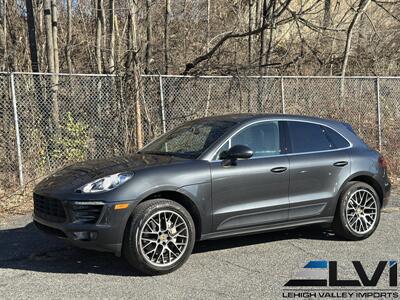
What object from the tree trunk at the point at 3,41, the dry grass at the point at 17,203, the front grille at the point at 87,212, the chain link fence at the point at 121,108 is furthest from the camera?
the tree trunk at the point at 3,41

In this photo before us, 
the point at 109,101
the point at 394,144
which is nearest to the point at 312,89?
the point at 394,144

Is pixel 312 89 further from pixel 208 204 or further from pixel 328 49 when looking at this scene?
pixel 208 204

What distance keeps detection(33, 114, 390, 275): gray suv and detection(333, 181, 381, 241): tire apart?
0.01 metres

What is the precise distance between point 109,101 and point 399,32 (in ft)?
42.0

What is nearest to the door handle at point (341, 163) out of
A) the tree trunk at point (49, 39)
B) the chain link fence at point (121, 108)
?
the chain link fence at point (121, 108)

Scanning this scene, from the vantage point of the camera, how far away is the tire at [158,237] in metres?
4.97

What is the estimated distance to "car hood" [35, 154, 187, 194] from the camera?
5195mm

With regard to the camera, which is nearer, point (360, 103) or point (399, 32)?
point (360, 103)

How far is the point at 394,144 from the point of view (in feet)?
40.4

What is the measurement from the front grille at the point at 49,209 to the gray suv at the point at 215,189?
1 centimetres

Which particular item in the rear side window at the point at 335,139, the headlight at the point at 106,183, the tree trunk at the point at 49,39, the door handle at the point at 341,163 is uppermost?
the tree trunk at the point at 49,39

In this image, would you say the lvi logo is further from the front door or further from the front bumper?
the front bumper

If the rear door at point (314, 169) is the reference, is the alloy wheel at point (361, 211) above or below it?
below

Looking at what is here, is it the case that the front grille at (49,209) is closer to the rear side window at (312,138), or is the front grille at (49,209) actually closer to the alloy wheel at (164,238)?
the alloy wheel at (164,238)
